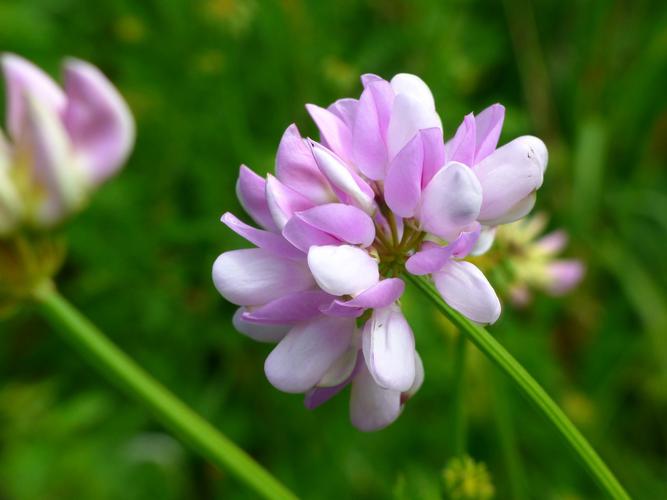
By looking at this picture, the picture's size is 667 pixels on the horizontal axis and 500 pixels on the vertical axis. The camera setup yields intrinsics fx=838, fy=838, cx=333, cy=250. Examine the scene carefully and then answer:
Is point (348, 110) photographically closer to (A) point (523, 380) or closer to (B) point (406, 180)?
(B) point (406, 180)

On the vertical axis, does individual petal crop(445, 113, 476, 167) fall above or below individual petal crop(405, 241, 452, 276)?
above

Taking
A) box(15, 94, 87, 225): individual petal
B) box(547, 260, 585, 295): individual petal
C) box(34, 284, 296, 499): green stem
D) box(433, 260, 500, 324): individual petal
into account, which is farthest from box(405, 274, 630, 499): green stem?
box(547, 260, 585, 295): individual petal

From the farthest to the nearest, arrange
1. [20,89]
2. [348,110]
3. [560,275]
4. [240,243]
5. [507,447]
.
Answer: [240,243] < [560,275] < [507,447] < [20,89] < [348,110]

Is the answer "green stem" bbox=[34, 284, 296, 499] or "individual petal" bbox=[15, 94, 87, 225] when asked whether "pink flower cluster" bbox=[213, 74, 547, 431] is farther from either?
"individual petal" bbox=[15, 94, 87, 225]

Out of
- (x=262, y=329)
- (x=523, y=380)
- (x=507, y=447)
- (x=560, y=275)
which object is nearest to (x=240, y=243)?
(x=560, y=275)

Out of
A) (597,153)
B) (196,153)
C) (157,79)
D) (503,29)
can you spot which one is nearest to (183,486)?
(196,153)

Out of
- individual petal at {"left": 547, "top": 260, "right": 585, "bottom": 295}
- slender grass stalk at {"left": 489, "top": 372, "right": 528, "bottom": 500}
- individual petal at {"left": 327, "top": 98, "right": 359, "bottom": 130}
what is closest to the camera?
individual petal at {"left": 327, "top": 98, "right": 359, "bottom": 130}

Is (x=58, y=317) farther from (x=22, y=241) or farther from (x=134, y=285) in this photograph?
(x=134, y=285)
